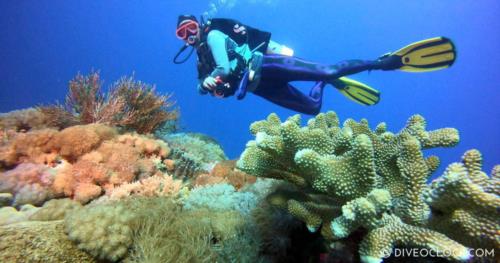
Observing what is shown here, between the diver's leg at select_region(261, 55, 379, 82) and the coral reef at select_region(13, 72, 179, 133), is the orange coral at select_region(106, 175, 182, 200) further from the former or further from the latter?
the diver's leg at select_region(261, 55, 379, 82)

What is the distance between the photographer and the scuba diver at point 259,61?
20.6 ft

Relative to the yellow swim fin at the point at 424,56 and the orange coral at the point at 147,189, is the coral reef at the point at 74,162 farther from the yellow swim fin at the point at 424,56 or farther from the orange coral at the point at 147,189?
the yellow swim fin at the point at 424,56

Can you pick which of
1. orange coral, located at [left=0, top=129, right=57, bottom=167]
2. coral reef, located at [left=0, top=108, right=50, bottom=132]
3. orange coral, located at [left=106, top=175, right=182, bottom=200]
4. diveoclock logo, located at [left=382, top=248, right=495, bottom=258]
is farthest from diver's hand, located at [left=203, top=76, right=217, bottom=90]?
diveoclock logo, located at [left=382, top=248, right=495, bottom=258]

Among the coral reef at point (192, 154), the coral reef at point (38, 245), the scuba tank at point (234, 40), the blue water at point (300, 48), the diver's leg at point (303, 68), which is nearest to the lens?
the coral reef at point (38, 245)

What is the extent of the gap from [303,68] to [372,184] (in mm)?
5332

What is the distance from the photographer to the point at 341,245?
7.35 feet

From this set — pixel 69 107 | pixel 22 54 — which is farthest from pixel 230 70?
pixel 22 54

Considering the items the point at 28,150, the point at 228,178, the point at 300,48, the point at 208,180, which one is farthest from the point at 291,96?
the point at 300,48

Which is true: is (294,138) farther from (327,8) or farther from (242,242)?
(327,8)

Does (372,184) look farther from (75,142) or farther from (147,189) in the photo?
(75,142)

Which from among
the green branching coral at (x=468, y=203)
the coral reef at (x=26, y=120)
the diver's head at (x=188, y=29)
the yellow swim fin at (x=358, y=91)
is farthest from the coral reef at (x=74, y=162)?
A: the yellow swim fin at (x=358, y=91)

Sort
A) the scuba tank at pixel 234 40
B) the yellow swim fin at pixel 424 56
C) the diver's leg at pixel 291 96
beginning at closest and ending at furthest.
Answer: the yellow swim fin at pixel 424 56
the scuba tank at pixel 234 40
the diver's leg at pixel 291 96

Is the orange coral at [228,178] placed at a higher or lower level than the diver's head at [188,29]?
lower

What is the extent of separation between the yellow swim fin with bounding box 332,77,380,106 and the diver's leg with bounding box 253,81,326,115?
2.54 feet
